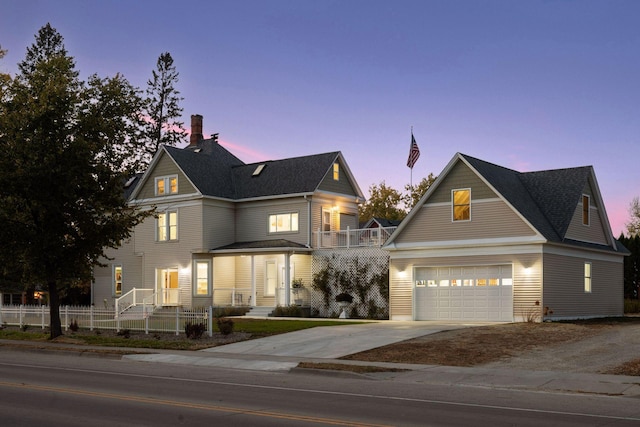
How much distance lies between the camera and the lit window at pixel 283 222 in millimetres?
43219

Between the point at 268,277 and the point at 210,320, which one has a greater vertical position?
the point at 268,277

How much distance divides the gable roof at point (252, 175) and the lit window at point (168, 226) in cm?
259

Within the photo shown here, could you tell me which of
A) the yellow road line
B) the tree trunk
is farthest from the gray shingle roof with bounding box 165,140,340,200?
the yellow road line

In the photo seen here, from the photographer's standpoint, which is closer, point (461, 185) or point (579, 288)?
point (461, 185)

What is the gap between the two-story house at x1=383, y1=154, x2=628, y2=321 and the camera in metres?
31.8

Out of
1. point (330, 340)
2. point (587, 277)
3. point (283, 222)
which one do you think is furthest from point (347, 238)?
point (330, 340)

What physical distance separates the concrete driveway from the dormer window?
17.9 m

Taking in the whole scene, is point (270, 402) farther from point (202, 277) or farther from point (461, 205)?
point (202, 277)

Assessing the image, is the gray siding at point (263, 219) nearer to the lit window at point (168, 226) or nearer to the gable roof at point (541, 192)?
the lit window at point (168, 226)

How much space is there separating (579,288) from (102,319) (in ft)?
69.6

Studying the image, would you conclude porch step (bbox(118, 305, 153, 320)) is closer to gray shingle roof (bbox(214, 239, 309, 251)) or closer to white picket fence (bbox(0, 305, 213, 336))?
white picket fence (bbox(0, 305, 213, 336))

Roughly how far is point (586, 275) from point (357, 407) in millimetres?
25560

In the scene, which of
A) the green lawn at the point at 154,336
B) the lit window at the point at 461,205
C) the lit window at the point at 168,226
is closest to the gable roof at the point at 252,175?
the lit window at the point at 168,226

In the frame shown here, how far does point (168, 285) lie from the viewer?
45.1 meters
